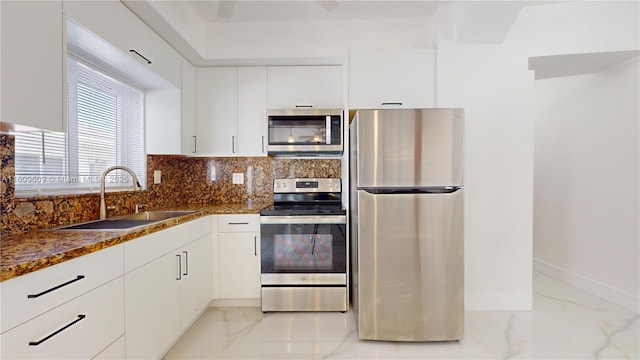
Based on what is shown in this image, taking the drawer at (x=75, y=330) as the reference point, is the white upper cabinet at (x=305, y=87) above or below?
above

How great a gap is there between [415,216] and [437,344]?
894mm

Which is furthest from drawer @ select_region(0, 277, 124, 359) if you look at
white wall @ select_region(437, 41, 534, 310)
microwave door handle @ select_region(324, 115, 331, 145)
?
white wall @ select_region(437, 41, 534, 310)

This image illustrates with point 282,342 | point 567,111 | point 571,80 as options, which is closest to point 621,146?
point 567,111

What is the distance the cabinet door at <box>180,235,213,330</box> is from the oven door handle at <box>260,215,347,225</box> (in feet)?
1.69

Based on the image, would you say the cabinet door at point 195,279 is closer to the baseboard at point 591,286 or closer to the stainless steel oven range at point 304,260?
the stainless steel oven range at point 304,260

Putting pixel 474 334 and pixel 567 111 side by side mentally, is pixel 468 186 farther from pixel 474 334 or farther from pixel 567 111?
pixel 567 111

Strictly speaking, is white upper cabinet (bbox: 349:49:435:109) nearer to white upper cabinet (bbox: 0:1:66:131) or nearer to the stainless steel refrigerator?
the stainless steel refrigerator

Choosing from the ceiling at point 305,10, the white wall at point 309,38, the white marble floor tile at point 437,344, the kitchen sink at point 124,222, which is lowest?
the white marble floor tile at point 437,344

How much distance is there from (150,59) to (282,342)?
6.99 ft

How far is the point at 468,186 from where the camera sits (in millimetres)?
2348

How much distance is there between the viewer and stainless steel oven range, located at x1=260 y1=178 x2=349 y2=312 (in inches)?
91.9

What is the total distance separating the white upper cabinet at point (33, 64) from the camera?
106 centimetres

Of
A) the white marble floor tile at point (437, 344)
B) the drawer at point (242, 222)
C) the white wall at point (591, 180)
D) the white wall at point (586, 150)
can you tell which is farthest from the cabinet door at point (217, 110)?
the white wall at point (591, 180)

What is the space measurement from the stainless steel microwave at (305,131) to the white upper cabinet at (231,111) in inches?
8.7
